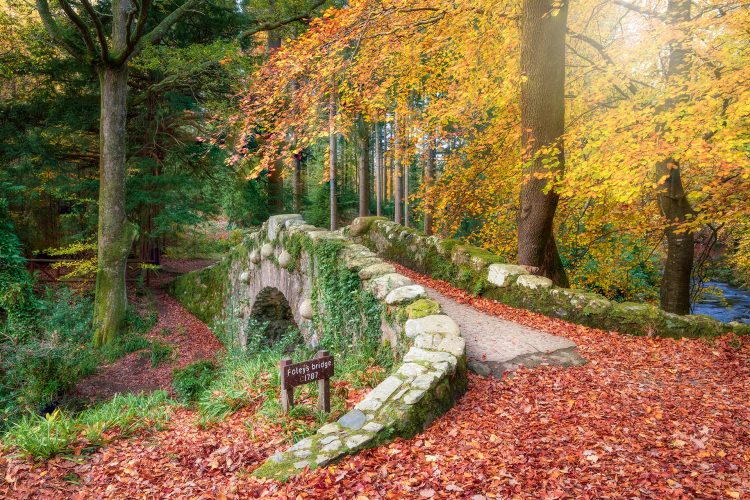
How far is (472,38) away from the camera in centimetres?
792

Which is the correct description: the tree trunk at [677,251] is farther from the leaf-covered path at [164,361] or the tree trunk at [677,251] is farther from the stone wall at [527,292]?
the leaf-covered path at [164,361]

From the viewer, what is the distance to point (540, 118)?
6785 millimetres

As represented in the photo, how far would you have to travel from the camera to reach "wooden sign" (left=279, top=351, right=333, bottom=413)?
4.26 metres

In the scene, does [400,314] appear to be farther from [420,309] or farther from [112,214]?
[112,214]

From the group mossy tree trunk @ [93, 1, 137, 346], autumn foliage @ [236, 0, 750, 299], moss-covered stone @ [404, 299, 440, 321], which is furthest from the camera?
mossy tree trunk @ [93, 1, 137, 346]

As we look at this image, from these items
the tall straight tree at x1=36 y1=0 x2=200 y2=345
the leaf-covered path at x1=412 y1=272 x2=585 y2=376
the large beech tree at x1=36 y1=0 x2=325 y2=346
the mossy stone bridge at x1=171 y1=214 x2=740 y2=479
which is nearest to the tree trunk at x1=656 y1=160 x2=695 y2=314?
the mossy stone bridge at x1=171 y1=214 x2=740 y2=479

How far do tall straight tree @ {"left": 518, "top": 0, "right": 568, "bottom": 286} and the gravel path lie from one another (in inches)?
65.1

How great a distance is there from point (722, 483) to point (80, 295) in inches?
557

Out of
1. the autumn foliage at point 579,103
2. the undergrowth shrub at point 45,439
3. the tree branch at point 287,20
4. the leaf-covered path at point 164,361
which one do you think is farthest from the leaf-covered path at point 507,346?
the tree branch at point 287,20

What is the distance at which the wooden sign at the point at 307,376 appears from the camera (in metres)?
4.26

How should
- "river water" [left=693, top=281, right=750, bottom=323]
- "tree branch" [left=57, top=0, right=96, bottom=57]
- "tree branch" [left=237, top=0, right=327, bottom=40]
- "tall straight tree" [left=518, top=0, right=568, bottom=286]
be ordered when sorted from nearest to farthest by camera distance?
"tall straight tree" [left=518, top=0, right=568, bottom=286]
"tree branch" [left=57, top=0, right=96, bottom=57]
"tree branch" [left=237, top=0, right=327, bottom=40]
"river water" [left=693, top=281, right=750, bottom=323]

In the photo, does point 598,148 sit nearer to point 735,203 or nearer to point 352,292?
point 735,203

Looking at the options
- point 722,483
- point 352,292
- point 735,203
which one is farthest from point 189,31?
point 722,483

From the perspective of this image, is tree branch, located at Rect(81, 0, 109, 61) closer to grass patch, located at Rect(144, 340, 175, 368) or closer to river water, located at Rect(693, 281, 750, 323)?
grass patch, located at Rect(144, 340, 175, 368)
